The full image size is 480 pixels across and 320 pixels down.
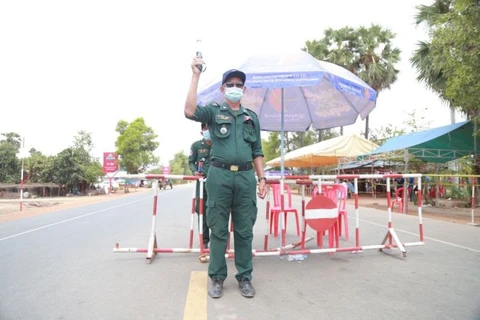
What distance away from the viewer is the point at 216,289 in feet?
10.5

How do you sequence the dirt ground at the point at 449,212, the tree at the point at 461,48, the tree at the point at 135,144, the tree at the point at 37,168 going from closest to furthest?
the tree at the point at 461,48 < the dirt ground at the point at 449,212 < the tree at the point at 37,168 < the tree at the point at 135,144

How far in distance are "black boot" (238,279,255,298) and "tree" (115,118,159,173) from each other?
43867 millimetres

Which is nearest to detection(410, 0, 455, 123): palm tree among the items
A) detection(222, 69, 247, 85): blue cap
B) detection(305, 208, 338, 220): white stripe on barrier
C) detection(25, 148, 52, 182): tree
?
detection(305, 208, 338, 220): white stripe on barrier

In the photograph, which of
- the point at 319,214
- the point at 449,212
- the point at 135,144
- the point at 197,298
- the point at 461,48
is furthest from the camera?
the point at 135,144

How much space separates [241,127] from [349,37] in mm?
23128

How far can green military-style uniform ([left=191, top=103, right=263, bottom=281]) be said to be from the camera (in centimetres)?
329

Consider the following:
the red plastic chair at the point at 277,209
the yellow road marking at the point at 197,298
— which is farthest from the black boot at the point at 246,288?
the red plastic chair at the point at 277,209

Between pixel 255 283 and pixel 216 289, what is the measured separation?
1.72ft

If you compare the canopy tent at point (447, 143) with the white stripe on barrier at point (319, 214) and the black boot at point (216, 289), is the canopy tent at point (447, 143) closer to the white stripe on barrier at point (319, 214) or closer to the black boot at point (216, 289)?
the white stripe on barrier at point (319, 214)

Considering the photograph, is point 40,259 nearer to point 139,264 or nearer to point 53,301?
point 139,264

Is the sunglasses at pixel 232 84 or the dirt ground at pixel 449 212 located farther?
the dirt ground at pixel 449 212

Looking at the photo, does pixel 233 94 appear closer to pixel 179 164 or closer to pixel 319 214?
pixel 319 214

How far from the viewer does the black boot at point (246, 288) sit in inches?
123

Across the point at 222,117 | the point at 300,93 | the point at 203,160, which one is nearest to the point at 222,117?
the point at 222,117
